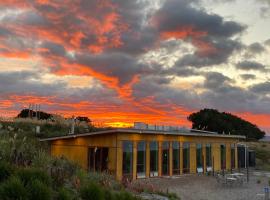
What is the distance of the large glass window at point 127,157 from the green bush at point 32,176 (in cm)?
1377

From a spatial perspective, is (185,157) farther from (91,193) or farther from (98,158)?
(91,193)

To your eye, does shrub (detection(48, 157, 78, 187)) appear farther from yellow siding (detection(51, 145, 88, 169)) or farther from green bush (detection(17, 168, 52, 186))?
yellow siding (detection(51, 145, 88, 169))

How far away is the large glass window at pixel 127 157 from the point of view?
81.1ft

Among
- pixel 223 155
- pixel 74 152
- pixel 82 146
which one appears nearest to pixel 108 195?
pixel 82 146

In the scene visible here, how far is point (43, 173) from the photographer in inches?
439

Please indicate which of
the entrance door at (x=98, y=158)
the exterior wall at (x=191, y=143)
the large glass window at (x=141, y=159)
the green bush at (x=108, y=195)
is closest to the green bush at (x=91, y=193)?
the green bush at (x=108, y=195)

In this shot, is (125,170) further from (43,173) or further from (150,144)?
(43,173)

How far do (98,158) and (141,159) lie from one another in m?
3.15

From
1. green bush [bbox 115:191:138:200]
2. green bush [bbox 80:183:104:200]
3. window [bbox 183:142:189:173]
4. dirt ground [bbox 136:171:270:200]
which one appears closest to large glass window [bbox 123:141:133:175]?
dirt ground [bbox 136:171:270:200]

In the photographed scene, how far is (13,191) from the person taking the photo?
31.2 feet

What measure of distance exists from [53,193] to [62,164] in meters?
3.72

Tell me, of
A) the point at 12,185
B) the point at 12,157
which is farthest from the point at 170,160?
the point at 12,185

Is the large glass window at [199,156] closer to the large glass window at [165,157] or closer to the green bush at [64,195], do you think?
the large glass window at [165,157]

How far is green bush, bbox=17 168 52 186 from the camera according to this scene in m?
10.6
